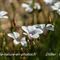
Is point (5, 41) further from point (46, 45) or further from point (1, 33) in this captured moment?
point (46, 45)

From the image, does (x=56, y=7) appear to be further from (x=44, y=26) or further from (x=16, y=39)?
(x=16, y=39)

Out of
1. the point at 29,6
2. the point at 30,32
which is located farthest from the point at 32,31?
the point at 29,6

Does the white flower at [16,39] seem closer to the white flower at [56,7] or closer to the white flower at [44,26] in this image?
the white flower at [44,26]

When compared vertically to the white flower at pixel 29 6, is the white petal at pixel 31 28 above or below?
below

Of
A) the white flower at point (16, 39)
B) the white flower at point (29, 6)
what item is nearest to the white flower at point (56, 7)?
the white flower at point (29, 6)

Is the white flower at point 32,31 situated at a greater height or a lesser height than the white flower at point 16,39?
greater

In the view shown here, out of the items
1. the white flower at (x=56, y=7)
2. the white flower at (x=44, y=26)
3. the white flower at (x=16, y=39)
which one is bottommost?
the white flower at (x=16, y=39)

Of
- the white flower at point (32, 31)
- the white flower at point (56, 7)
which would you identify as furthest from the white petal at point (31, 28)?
the white flower at point (56, 7)

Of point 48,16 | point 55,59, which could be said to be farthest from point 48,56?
point 48,16

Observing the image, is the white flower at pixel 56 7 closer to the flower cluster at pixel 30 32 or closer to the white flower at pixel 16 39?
the flower cluster at pixel 30 32
